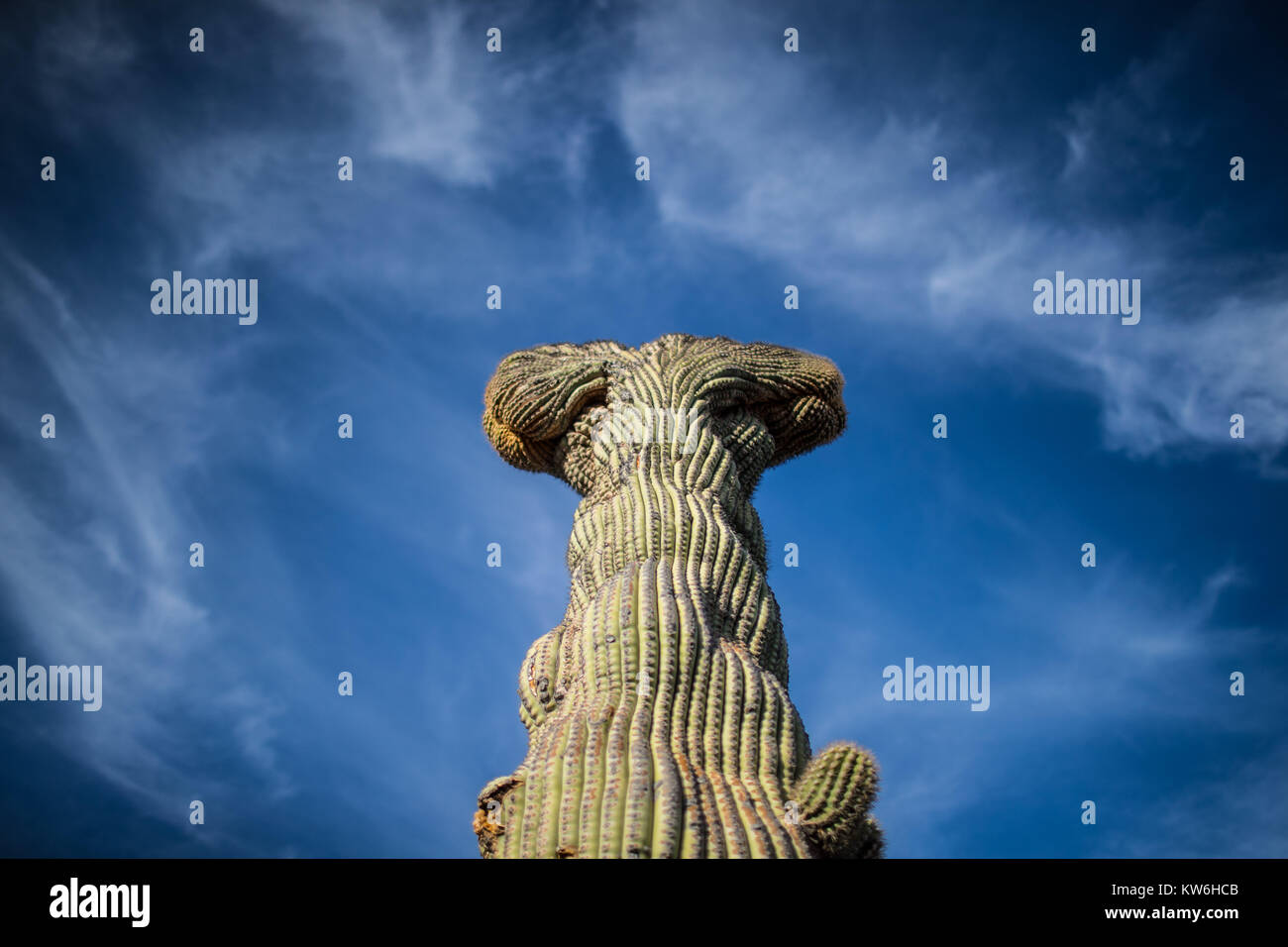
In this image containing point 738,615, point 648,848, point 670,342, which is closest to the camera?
point 648,848

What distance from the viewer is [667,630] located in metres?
5.48

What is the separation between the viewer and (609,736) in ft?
16.2

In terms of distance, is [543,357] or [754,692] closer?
[754,692]

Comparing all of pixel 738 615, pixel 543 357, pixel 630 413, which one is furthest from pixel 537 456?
pixel 738 615

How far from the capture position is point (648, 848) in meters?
4.41

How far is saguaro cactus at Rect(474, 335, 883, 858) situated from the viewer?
4.63m

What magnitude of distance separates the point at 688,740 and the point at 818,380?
4.26 meters

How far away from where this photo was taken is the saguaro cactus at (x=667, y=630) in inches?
182
